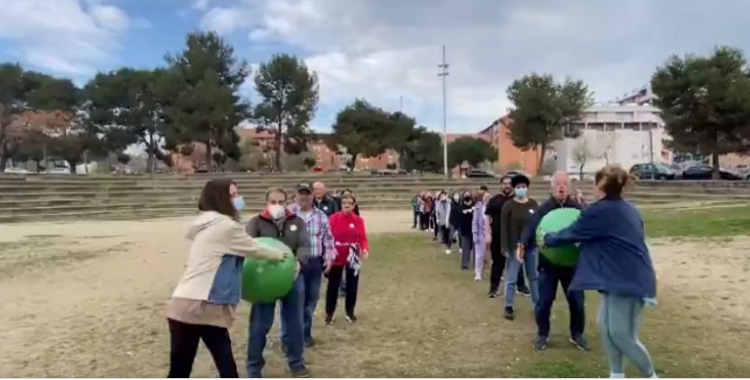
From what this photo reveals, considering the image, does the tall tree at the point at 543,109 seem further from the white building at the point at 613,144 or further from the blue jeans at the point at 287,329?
the blue jeans at the point at 287,329

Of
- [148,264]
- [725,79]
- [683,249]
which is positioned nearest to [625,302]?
[683,249]

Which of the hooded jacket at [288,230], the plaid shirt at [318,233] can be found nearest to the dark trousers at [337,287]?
the plaid shirt at [318,233]

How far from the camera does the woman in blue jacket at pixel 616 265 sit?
14.1 feet

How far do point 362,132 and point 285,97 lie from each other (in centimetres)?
1089

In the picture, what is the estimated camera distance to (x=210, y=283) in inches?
159

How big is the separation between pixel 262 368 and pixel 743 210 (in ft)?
74.0

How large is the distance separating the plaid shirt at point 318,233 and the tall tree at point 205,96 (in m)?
48.1

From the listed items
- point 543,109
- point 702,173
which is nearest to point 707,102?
point 702,173

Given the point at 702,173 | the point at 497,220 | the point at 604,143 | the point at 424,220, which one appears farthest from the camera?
the point at 604,143

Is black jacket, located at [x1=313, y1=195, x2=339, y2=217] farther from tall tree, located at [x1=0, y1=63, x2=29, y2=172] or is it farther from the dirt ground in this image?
tall tree, located at [x1=0, y1=63, x2=29, y2=172]

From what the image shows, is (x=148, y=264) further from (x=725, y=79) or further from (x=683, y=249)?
(x=725, y=79)

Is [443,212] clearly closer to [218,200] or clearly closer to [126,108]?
[218,200]

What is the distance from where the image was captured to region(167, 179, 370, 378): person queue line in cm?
405

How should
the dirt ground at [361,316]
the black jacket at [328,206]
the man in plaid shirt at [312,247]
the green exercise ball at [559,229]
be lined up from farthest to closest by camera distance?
the black jacket at [328,206] → the man in plaid shirt at [312,247] → the dirt ground at [361,316] → the green exercise ball at [559,229]
